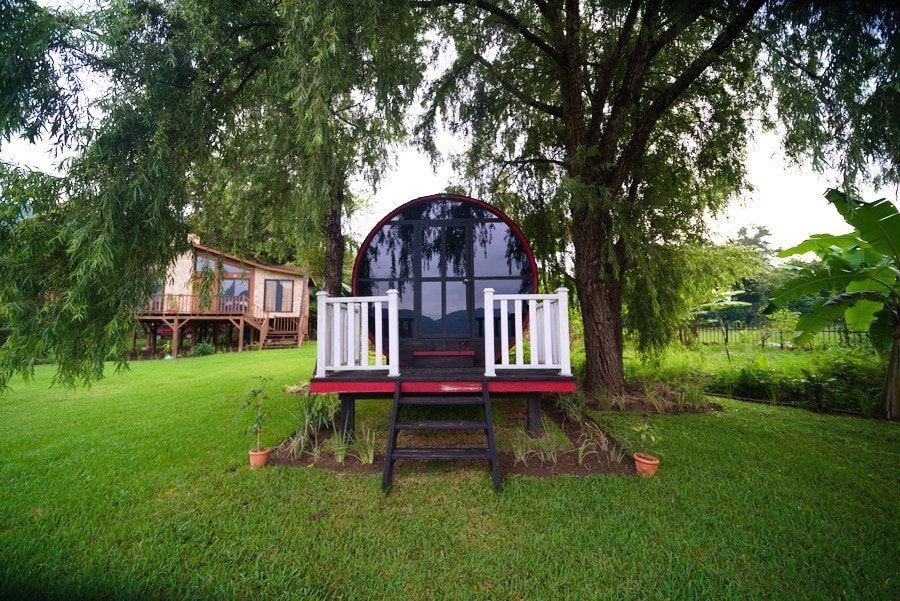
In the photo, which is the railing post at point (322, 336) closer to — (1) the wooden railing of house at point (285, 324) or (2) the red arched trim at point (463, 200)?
(2) the red arched trim at point (463, 200)

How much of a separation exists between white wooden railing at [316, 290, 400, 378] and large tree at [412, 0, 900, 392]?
2.71 metres

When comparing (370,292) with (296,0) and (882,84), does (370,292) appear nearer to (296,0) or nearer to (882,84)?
(296,0)

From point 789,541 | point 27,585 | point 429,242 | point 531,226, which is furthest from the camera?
point 531,226

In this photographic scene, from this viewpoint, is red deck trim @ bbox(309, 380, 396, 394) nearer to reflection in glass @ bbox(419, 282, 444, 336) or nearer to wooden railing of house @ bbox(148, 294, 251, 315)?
reflection in glass @ bbox(419, 282, 444, 336)

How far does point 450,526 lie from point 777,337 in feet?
44.3

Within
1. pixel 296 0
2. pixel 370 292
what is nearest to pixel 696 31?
pixel 296 0

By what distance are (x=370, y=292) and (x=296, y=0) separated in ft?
11.3

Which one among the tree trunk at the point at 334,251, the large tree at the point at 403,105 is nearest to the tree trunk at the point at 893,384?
the large tree at the point at 403,105

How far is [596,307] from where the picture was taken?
547 centimetres

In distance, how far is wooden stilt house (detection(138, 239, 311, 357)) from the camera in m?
13.4

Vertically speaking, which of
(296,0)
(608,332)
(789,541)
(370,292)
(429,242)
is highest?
(296,0)

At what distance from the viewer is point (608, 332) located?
5.52 m

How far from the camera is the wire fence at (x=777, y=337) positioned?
277 inches

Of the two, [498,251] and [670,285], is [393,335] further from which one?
[670,285]
